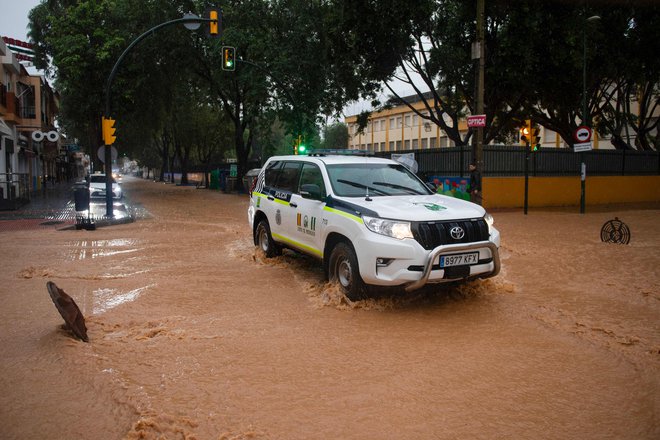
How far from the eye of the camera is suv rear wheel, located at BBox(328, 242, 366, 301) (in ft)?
21.0

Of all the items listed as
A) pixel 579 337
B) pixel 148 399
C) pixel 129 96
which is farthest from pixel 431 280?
pixel 129 96

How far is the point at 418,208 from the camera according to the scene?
20.9 ft

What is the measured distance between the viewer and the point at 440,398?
4016mm

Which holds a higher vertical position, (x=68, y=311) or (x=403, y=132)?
(x=403, y=132)

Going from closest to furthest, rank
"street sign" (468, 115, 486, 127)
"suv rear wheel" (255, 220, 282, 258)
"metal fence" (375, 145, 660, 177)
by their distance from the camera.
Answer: "suv rear wheel" (255, 220, 282, 258)
"street sign" (468, 115, 486, 127)
"metal fence" (375, 145, 660, 177)

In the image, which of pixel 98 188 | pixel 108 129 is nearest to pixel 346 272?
pixel 108 129

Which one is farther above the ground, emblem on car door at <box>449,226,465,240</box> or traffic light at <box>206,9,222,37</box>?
traffic light at <box>206,9,222,37</box>

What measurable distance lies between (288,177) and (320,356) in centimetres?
426

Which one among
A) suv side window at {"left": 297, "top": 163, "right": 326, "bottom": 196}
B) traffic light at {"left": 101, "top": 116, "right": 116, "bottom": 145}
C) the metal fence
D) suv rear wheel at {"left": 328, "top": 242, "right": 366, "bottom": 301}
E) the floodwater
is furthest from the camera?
the metal fence

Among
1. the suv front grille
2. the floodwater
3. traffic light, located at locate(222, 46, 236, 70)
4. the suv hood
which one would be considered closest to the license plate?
the suv front grille

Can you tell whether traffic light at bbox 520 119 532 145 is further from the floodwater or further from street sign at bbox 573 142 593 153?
the floodwater

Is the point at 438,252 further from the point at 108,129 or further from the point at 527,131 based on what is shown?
the point at 527,131

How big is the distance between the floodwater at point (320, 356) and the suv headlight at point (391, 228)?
93cm

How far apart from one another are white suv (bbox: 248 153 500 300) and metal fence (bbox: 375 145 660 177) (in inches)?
539
